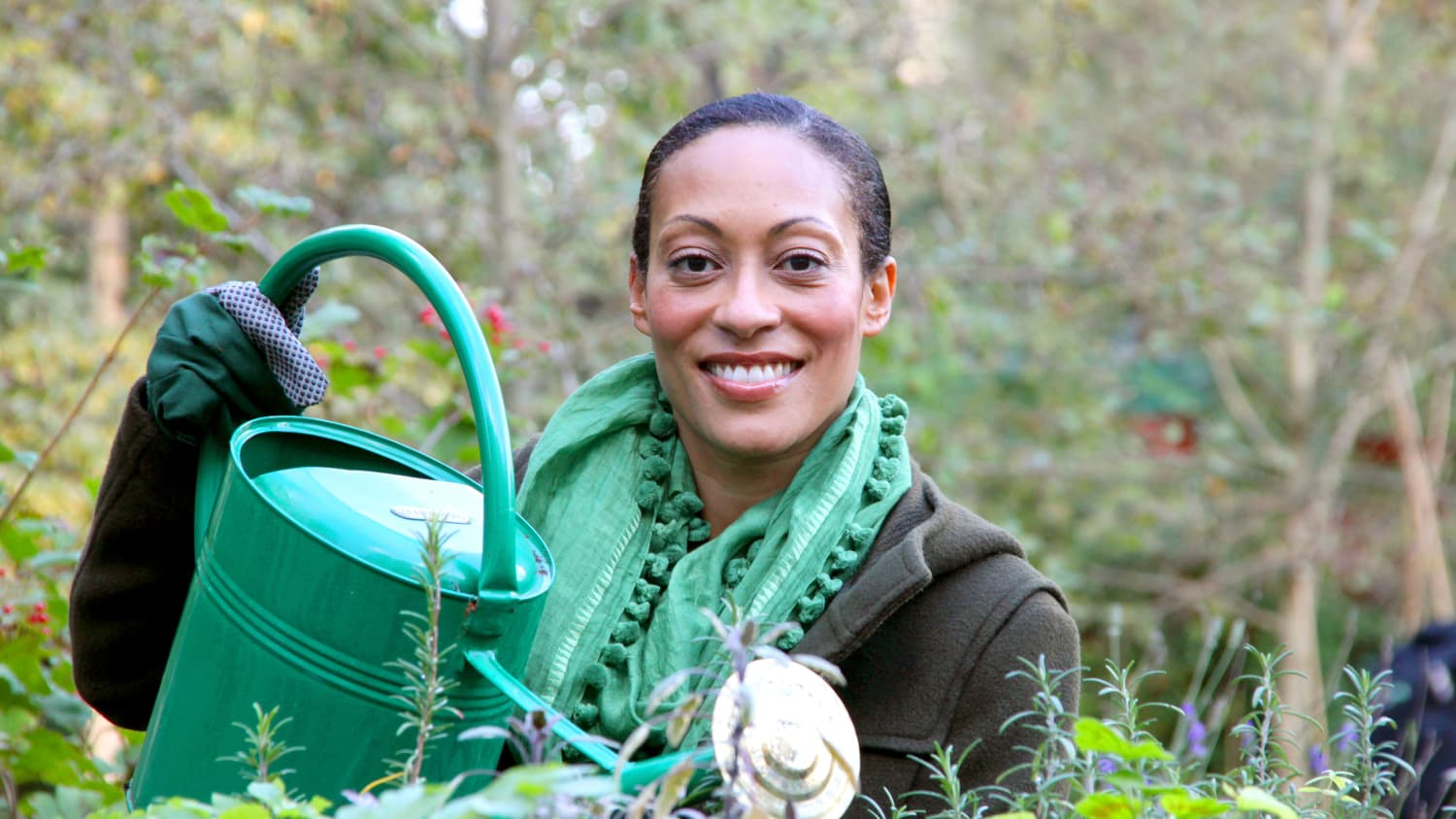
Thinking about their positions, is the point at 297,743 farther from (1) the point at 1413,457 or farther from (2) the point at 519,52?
(1) the point at 1413,457

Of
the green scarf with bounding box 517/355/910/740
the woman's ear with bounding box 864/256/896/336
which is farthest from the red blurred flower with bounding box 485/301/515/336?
the woman's ear with bounding box 864/256/896/336

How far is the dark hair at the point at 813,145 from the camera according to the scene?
1886 millimetres

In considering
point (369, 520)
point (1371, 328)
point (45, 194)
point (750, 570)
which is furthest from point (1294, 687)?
point (369, 520)

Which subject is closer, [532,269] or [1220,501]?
[532,269]

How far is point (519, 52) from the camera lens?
5.59 meters

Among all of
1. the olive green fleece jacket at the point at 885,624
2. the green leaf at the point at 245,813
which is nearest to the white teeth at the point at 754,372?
the olive green fleece jacket at the point at 885,624

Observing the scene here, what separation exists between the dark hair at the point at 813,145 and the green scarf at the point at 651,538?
8.0 inches

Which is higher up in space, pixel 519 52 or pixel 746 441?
pixel 519 52

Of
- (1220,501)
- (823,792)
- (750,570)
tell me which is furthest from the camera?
(1220,501)

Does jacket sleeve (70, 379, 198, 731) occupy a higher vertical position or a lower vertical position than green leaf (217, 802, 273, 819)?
lower

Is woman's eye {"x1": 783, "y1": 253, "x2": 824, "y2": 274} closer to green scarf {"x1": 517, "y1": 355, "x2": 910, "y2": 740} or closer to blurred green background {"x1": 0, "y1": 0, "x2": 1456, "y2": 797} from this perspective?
green scarf {"x1": 517, "y1": 355, "x2": 910, "y2": 740}

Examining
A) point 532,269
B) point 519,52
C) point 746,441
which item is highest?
point 519,52

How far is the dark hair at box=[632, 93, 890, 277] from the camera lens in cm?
189

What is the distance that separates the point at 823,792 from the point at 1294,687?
8096 mm
